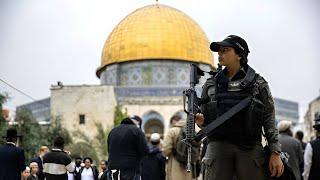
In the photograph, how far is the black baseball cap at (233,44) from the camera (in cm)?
465

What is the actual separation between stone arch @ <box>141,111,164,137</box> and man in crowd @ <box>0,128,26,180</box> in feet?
94.5

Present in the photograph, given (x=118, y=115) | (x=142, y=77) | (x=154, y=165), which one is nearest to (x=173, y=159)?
(x=154, y=165)

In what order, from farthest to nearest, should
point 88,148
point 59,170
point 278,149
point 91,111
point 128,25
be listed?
point 128,25 → point 91,111 → point 88,148 → point 59,170 → point 278,149

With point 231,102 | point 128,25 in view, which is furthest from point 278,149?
point 128,25

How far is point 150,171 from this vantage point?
869 cm

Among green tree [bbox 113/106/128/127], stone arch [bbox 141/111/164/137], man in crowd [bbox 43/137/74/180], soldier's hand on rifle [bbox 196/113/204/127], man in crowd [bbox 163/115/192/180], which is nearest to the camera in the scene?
soldier's hand on rifle [bbox 196/113/204/127]

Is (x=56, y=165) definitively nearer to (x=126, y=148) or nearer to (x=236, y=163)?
(x=126, y=148)

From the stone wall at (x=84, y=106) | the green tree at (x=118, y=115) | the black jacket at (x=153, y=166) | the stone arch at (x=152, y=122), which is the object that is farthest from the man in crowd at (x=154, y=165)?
the stone arch at (x=152, y=122)

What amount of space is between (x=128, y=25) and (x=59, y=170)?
1353 inches

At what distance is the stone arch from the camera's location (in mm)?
36938

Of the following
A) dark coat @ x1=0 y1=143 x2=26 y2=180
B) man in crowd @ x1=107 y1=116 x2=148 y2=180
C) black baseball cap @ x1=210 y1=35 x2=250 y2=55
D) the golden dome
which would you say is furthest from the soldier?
the golden dome

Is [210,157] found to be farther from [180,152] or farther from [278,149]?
[180,152]

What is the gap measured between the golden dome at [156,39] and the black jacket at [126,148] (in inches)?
1301

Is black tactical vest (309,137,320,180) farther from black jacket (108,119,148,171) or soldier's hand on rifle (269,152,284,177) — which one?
soldier's hand on rifle (269,152,284,177)
